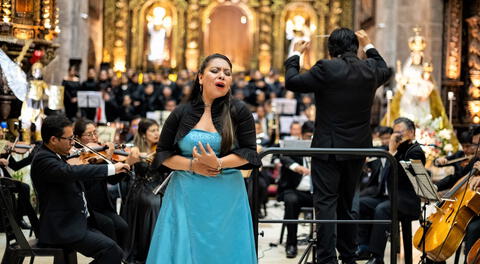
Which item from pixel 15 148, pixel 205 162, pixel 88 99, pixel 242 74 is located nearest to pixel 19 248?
pixel 205 162

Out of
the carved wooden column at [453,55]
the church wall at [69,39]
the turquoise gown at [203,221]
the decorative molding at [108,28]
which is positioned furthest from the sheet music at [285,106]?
the turquoise gown at [203,221]

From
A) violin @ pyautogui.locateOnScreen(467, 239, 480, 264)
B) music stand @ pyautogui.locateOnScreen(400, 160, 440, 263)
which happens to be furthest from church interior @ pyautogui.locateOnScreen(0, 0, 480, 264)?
music stand @ pyautogui.locateOnScreen(400, 160, 440, 263)

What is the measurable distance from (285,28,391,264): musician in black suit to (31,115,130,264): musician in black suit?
1.51 meters

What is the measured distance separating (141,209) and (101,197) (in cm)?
71

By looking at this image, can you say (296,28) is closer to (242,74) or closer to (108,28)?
(242,74)

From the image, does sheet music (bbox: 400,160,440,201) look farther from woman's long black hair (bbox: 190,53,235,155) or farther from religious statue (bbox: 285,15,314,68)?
religious statue (bbox: 285,15,314,68)

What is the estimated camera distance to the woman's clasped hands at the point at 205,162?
4.65 metres

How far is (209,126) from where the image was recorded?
4910 millimetres

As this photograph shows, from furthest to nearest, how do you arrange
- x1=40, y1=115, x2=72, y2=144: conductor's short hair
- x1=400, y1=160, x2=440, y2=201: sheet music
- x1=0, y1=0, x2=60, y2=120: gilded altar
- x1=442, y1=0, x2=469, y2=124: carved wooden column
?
x1=442, y1=0, x2=469, y2=124: carved wooden column < x1=0, y1=0, x2=60, y2=120: gilded altar < x1=400, y1=160, x2=440, y2=201: sheet music < x1=40, y1=115, x2=72, y2=144: conductor's short hair

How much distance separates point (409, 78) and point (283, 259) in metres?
8.40

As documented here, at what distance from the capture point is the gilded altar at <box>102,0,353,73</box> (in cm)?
2623

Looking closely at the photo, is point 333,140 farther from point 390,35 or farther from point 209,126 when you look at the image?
point 390,35

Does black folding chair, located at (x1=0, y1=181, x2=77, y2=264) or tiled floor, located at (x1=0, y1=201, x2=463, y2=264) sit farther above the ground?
black folding chair, located at (x1=0, y1=181, x2=77, y2=264)

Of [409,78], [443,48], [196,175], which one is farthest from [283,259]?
[443,48]
